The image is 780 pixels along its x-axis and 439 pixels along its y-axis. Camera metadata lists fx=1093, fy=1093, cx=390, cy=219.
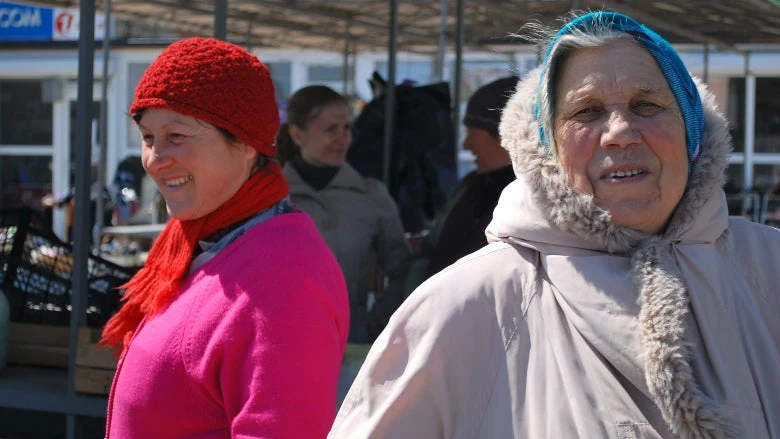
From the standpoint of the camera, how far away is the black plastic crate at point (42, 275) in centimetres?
366

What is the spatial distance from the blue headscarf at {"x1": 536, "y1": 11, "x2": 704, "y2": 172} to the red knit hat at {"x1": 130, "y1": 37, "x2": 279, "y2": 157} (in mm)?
707

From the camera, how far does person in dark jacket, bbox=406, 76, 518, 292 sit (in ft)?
13.0

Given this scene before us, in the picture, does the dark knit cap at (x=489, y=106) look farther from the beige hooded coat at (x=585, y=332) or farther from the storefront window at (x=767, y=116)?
the storefront window at (x=767, y=116)

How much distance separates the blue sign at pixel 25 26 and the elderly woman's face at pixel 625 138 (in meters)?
16.0

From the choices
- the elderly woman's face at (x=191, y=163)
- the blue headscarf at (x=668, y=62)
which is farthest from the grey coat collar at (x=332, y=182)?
the blue headscarf at (x=668, y=62)

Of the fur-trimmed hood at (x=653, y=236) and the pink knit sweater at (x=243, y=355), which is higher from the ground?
the fur-trimmed hood at (x=653, y=236)

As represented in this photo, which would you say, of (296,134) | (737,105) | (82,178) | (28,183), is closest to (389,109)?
(296,134)

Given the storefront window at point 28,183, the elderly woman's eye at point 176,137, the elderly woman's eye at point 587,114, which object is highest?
the elderly woman's eye at point 587,114

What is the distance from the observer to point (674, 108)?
5.60 ft

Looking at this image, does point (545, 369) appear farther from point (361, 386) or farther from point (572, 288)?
point (361, 386)

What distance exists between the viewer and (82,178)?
3.17 m

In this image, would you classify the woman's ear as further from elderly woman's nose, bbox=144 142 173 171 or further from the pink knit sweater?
the pink knit sweater

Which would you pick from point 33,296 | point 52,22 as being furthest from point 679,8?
point 52,22

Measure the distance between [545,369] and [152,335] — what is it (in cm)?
81
